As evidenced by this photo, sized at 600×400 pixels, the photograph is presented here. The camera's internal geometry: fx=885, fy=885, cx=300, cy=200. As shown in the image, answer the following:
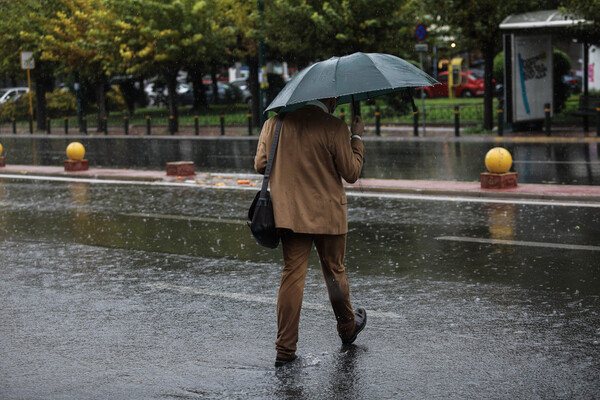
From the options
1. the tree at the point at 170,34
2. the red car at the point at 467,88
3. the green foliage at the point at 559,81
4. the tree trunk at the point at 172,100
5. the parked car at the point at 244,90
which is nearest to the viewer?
the green foliage at the point at 559,81

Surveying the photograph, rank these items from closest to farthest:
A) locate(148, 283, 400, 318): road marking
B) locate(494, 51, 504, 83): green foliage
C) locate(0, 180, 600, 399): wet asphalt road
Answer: locate(0, 180, 600, 399): wet asphalt road
locate(148, 283, 400, 318): road marking
locate(494, 51, 504, 83): green foliage

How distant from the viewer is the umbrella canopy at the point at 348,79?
5207 mm

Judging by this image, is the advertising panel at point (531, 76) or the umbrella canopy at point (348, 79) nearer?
the umbrella canopy at point (348, 79)

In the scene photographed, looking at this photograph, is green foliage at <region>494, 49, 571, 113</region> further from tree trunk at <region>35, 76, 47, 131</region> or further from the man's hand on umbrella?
the man's hand on umbrella

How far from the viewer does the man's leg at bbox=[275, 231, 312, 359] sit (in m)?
5.39

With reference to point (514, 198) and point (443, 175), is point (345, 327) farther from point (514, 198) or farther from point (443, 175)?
point (443, 175)

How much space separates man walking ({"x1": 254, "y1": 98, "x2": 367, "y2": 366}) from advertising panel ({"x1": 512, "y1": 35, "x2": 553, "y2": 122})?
21.4 meters

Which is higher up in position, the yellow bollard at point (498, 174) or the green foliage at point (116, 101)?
the green foliage at point (116, 101)

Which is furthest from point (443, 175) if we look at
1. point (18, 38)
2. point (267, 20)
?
point (18, 38)

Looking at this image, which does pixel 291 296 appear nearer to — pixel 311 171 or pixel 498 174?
pixel 311 171

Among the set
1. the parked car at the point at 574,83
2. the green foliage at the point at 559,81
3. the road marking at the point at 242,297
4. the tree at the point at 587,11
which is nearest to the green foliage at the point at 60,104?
the parked car at the point at 574,83

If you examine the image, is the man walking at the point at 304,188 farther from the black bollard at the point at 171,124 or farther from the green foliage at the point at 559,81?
the black bollard at the point at 171,124

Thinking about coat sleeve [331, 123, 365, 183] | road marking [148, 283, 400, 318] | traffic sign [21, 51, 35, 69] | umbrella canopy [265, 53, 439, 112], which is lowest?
road marking [148, 283, 400, 318]

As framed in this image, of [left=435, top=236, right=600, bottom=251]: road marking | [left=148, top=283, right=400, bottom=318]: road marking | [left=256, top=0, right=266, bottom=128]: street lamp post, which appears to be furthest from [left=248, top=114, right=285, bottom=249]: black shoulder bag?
[left=256, top=0, right=266, bottom=128]: street lamp post
